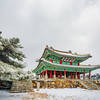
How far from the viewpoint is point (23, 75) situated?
3.64 metres

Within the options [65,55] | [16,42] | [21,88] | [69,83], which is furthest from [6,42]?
[65,55]

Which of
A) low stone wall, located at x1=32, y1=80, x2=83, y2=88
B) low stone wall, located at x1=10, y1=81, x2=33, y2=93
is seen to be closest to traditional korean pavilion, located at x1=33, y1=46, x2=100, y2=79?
low stone wall, located at x1=32, y1=80, x2=83, y2=88

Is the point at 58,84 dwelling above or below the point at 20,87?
below

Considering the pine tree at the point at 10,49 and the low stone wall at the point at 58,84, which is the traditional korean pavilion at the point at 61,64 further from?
the pine tree at the point at 10,49

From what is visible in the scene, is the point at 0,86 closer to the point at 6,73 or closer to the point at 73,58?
the point at 6,73

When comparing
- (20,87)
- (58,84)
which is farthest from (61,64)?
(20,87)

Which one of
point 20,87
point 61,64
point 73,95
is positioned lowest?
point 73,95

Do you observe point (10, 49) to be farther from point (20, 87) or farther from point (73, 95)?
point (73, 95)

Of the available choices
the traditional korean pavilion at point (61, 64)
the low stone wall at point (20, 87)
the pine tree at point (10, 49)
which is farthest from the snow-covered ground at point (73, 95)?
the traditional korean pavilion at point (61, 64)

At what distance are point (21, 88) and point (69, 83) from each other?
27.6 ft

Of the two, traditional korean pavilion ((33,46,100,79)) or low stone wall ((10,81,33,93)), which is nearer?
low stone wall ((10,81,33,93))

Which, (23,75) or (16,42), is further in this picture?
(16,42)

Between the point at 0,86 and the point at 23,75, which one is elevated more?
the point at 23,75

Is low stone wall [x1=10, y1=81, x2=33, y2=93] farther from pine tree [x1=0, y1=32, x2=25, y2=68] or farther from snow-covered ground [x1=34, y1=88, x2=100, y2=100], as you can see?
pine tree [x1=0, y1=32, x2=25, y2=68]
